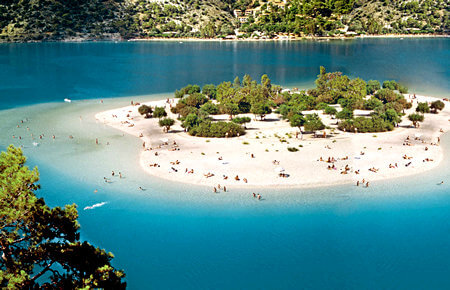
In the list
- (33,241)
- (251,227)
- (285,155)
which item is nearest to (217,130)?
(285,155)

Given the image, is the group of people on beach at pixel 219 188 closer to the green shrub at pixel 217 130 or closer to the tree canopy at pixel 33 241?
the green shrub at pixel 217 130

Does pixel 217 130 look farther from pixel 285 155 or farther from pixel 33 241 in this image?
pixel 33 241

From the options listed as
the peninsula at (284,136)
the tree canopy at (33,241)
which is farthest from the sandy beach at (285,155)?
the tree canopy at (33,241)

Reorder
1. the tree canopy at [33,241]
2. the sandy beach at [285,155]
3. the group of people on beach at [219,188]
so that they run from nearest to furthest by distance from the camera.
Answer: the tree canopy at [33,241] < the group of people on beach at [219,188] < the sandy beach at [285,155]

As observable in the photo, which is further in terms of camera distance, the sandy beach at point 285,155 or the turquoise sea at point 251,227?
the sandy beach at point 285,155

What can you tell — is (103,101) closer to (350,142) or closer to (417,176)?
(350,142)

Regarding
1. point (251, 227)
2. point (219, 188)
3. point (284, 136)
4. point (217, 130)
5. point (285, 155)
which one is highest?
point (217, 130)

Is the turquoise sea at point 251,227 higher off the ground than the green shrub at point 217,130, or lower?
lower

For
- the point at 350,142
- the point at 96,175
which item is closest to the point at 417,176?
the point at 350,142

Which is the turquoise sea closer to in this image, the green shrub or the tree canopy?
the green shrub
